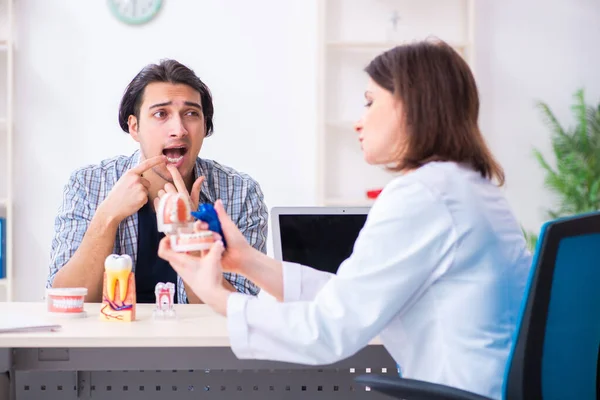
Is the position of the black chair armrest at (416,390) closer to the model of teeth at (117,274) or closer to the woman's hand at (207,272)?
the woman's hand at (207,272)

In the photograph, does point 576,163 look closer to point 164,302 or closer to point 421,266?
point 164,302

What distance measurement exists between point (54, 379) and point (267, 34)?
111 inches

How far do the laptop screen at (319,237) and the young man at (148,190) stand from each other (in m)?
0.30

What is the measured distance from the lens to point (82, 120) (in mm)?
4281

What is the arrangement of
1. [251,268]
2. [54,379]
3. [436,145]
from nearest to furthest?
[436,145]
[251,268]
[54,379]

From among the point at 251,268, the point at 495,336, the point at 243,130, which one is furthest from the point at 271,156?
the point at 495,336

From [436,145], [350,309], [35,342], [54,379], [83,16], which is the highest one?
[83,16]

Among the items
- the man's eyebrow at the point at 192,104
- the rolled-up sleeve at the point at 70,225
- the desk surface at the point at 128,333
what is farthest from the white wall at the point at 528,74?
the desk surface at the point at 128,333

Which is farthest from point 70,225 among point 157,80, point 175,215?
point 175,215

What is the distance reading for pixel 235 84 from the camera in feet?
14.3

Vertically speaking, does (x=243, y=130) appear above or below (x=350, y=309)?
above

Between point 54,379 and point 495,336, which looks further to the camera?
point 54,379

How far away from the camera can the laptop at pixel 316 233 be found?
212cm

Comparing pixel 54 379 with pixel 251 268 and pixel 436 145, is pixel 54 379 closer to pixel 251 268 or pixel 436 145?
pixel 251 268
